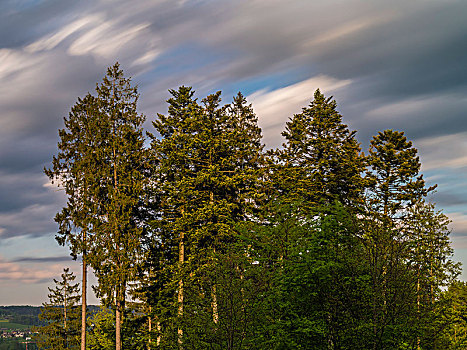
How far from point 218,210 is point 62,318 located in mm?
34851

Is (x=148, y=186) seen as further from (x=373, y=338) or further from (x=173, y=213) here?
(x=373, y=338)

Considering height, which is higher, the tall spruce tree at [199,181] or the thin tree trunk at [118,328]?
the tall spruce tree at [199,181]

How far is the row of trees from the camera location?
22.4 metres

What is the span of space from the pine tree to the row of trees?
13.7 m

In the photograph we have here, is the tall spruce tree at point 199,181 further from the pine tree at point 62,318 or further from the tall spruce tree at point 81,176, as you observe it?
the pine tree at point 62,318

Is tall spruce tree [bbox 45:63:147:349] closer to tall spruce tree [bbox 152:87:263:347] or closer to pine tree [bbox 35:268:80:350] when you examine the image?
tall spruce tree [bbox 152:87:263:347]

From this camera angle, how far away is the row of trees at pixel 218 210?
883 inches

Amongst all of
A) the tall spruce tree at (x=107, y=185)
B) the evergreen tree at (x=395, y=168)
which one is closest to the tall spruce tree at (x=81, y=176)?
the tall spruce tree at (x=107, y=185)

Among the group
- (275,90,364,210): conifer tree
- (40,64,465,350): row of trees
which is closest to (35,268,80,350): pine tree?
(40,64,465,350): row of trees

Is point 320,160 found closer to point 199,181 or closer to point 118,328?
point 199,181

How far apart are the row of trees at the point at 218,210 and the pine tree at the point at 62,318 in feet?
44.9

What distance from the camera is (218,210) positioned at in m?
30.6

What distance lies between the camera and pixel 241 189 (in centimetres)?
3338

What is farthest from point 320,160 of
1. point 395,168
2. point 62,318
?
point 62,318
